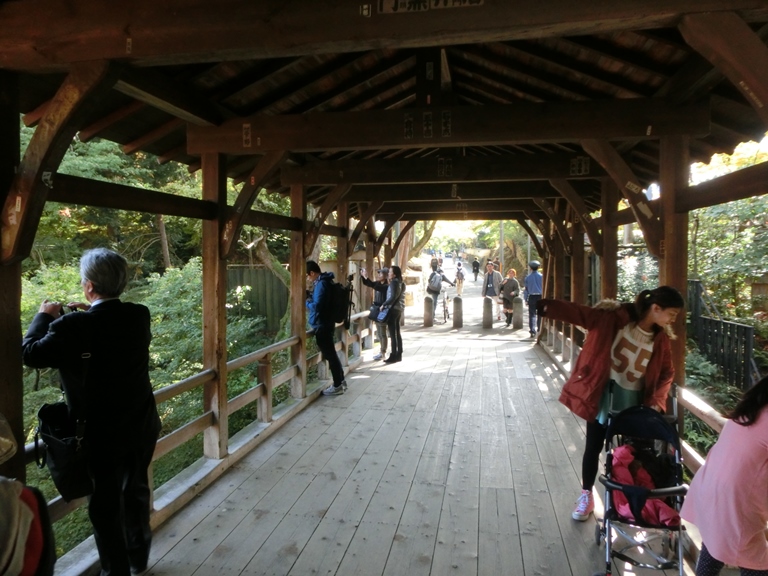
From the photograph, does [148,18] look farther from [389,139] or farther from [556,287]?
[556,287]

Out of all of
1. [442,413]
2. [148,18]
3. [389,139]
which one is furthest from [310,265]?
[148,18]

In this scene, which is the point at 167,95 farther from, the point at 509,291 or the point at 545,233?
the point at 509,291

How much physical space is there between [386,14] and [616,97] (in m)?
2.59

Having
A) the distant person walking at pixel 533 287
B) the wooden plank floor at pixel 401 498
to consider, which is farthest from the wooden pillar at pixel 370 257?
the wooden plank floor at pixel 401 498

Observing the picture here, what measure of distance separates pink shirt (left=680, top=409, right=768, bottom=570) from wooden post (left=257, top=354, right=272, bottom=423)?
12.4 ft

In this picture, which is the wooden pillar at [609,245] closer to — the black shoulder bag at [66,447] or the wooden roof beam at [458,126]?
the wooden roof beam at [458,126]

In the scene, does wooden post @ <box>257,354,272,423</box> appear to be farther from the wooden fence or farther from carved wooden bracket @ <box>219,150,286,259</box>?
the wooden fence

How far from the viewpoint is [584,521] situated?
131 inches

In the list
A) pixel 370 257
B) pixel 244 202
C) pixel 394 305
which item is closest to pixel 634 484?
pixel 244 202

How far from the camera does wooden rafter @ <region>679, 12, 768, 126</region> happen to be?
79.6 inches

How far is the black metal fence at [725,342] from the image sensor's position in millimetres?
6520

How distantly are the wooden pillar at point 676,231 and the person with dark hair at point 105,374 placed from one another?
131 inches

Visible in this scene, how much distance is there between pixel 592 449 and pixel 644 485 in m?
0.62

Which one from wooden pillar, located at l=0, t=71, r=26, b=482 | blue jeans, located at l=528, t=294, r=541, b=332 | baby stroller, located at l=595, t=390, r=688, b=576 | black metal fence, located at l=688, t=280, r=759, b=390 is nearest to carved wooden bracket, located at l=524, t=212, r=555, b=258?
blue jeans, located at l=528, t=294, r=541, b=332
